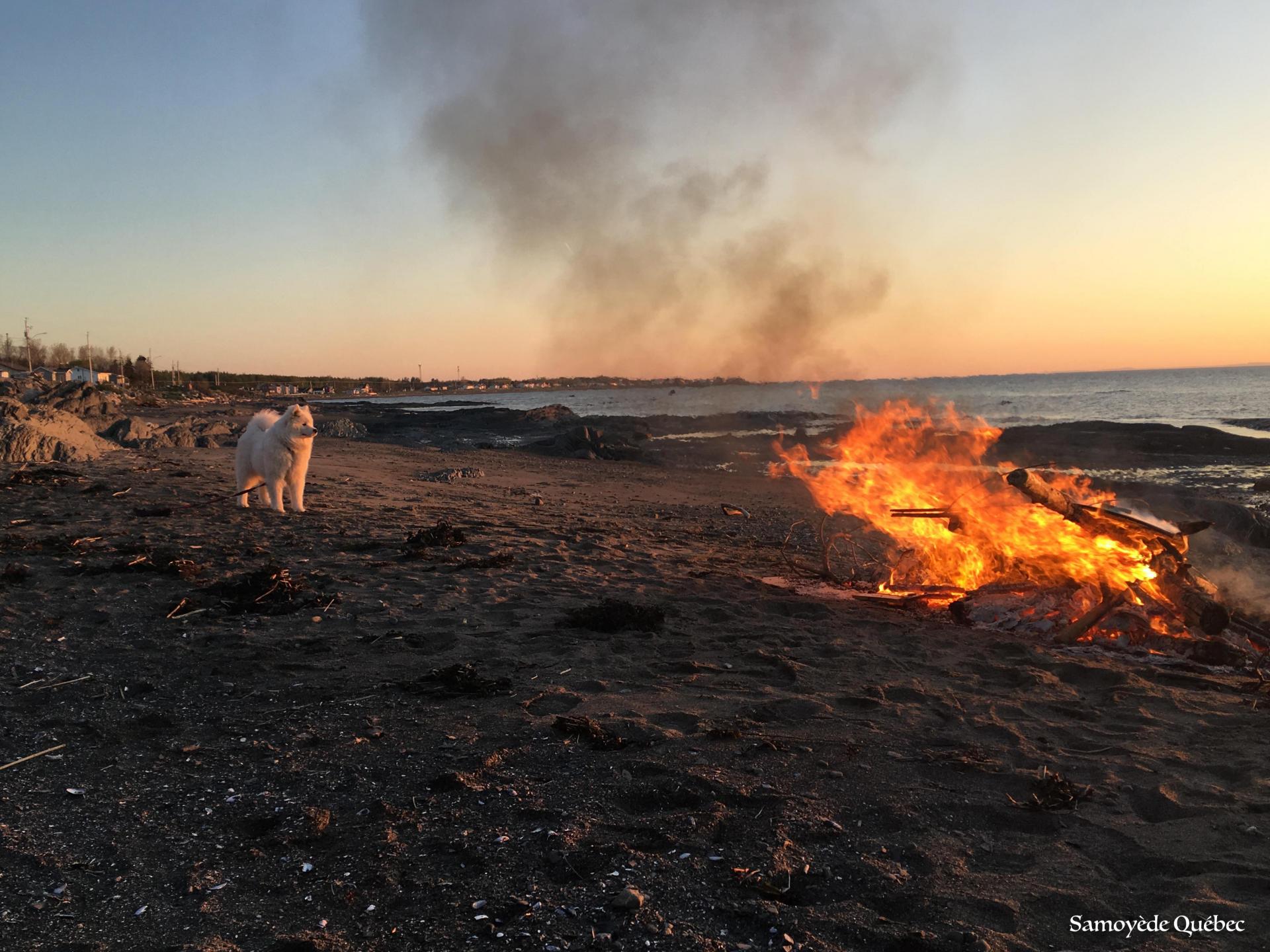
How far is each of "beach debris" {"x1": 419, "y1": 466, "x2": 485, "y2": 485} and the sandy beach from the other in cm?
A: 962

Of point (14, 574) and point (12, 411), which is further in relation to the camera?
point (12, 411)

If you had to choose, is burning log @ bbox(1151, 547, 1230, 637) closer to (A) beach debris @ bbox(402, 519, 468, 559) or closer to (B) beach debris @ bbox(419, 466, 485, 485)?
(A) beach debris @ bbox(402, 519, 468, 559)

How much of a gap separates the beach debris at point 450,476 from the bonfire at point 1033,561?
10.2 m

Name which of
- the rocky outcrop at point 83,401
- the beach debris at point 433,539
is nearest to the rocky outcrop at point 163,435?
the rocky outcrop at point 83,401

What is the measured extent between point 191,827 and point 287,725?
45.1 inches

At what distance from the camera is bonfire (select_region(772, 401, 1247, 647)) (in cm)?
712

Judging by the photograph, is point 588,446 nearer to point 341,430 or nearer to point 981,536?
point 341,430

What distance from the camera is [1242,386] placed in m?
89.3

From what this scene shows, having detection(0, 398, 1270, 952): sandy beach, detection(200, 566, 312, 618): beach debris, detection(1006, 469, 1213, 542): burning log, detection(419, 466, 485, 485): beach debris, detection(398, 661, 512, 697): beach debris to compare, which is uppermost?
detection(1006, 469, 1213, 542): burning log

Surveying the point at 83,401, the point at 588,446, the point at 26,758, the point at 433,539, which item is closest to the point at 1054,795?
the point at 26,758

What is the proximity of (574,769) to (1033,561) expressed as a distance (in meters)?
6.36

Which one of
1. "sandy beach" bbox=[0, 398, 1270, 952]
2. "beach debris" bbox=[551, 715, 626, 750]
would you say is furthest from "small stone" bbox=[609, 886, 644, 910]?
"beach debris" bbox=[551, 715, 626, 750]

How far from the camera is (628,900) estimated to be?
312cm

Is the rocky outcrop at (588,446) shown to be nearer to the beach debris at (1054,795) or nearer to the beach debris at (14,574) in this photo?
the beach debris at (14,574)
